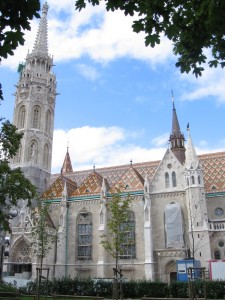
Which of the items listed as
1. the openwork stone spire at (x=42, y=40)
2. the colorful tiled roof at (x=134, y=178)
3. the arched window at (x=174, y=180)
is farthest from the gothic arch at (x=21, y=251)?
the openwork stone spire at (x=42, y=40)

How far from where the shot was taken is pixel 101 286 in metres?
23.6

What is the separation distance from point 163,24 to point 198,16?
2.03ft

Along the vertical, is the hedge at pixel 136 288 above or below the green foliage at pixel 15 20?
below

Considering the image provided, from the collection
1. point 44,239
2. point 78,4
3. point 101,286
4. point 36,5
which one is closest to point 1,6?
point 36,5

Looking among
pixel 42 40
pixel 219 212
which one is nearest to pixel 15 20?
pixel 219 212

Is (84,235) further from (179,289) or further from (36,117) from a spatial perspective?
(36,117)

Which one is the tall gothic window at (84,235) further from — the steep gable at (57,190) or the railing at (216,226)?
the railing at (216,226)

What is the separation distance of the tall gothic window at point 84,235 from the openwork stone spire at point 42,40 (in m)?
24.4

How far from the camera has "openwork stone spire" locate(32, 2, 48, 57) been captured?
48.0m

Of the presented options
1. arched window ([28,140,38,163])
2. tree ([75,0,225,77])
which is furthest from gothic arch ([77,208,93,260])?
tree ([75,0,225,77])

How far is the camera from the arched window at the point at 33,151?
43.0 meters

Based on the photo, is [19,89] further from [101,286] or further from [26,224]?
[101,286]

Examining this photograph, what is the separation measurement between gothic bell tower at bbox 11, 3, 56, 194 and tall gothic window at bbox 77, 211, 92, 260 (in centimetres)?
790

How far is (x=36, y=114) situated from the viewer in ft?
149
